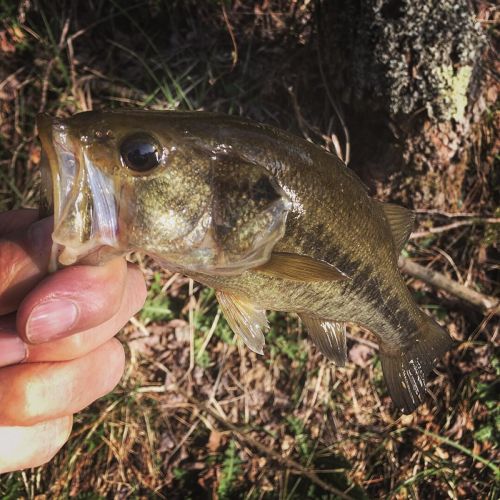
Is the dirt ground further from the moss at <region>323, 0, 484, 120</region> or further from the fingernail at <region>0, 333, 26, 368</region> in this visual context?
the fingernail at <region>0, 333, 26, 368</region>

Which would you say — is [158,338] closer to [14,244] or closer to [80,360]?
[80,360]

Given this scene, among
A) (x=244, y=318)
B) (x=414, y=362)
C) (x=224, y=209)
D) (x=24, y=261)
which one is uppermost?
(x=224, y=209)

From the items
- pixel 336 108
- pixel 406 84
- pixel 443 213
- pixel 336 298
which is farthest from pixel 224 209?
pixel 443 213

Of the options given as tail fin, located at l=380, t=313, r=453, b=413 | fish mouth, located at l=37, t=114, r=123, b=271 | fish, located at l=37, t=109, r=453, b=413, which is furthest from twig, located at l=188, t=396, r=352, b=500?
fish mouth, located at l=37, t=114, r=123, b=271

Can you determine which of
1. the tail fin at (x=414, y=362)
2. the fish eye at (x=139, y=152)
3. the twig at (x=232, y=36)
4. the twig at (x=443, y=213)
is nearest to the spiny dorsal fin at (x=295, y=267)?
the fish eye at (x=139, y=152)

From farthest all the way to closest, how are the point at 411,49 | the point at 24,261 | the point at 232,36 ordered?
the point at 232,36 < the point at 411,49 < the point at 24,261

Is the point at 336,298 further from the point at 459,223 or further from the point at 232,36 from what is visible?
the point at 232,36
